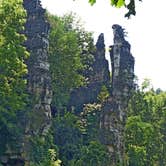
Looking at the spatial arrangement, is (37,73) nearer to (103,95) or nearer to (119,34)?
(103,95)

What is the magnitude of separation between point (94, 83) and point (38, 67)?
40.0ft

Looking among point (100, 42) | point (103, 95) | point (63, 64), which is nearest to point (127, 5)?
point (63, 64)

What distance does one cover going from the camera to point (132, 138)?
6109 centimetres

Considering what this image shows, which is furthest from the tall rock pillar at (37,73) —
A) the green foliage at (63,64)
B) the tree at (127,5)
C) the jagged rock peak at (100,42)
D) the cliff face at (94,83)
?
the tree at (127,5)

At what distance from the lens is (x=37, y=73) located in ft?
173

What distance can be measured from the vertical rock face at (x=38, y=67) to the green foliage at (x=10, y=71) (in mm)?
4657

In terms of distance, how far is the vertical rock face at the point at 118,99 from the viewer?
56406 mm

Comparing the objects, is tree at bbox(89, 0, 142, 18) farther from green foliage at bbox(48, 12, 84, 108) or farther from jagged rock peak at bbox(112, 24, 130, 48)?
jagged rock peak at bbox(112, 24, 130, 48)

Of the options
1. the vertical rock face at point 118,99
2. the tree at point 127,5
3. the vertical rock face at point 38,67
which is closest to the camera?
the tree at point 127,5

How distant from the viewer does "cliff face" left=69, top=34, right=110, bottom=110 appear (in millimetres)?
62219

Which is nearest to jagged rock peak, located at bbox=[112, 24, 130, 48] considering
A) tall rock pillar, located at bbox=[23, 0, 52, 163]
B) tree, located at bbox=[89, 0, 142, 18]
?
tall rock pillar, located at bbox=[23, 0, 52, 163]

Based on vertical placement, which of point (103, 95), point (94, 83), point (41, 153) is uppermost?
point (94, 83)

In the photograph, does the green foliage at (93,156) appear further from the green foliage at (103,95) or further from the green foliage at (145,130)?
the green foliage at (103,95)

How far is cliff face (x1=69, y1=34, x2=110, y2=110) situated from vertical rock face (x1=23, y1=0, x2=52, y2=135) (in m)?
9.58
